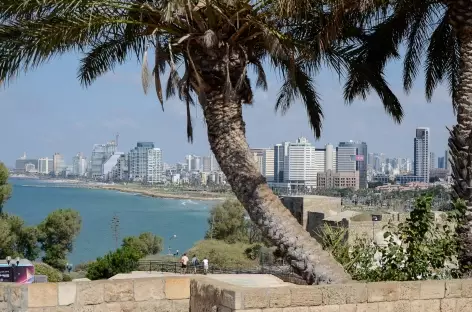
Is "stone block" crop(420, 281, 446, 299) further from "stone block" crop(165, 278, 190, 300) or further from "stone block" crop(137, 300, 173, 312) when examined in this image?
"stone block" crop(137, 300, 173, 312)

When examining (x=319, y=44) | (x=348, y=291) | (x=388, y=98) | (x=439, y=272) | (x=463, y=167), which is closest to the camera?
(x=348, y=291)

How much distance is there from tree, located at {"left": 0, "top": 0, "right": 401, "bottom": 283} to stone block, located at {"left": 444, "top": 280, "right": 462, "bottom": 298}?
1.93 meters

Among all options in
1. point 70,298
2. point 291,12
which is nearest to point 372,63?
point 291,12

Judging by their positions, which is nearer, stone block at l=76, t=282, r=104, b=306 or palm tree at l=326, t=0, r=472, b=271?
stone block at l=76, t=282, r=104, b=306

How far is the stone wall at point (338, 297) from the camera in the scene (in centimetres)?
519

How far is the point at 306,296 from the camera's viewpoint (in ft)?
17.6

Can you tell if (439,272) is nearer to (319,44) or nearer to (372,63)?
(319,44)

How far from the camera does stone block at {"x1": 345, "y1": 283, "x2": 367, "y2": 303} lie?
5586 millimetres

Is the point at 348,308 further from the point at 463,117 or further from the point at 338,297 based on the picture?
the point at 463,117

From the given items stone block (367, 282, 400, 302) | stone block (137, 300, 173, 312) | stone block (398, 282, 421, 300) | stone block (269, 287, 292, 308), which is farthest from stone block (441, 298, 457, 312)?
stone block (137, 300, 173, 312)

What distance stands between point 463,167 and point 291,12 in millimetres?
2860

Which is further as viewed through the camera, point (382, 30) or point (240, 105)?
point (382, 30)

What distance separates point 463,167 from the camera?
8.15 meters

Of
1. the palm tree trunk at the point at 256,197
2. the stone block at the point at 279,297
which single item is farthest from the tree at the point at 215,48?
the stone block at the point at 279,297
